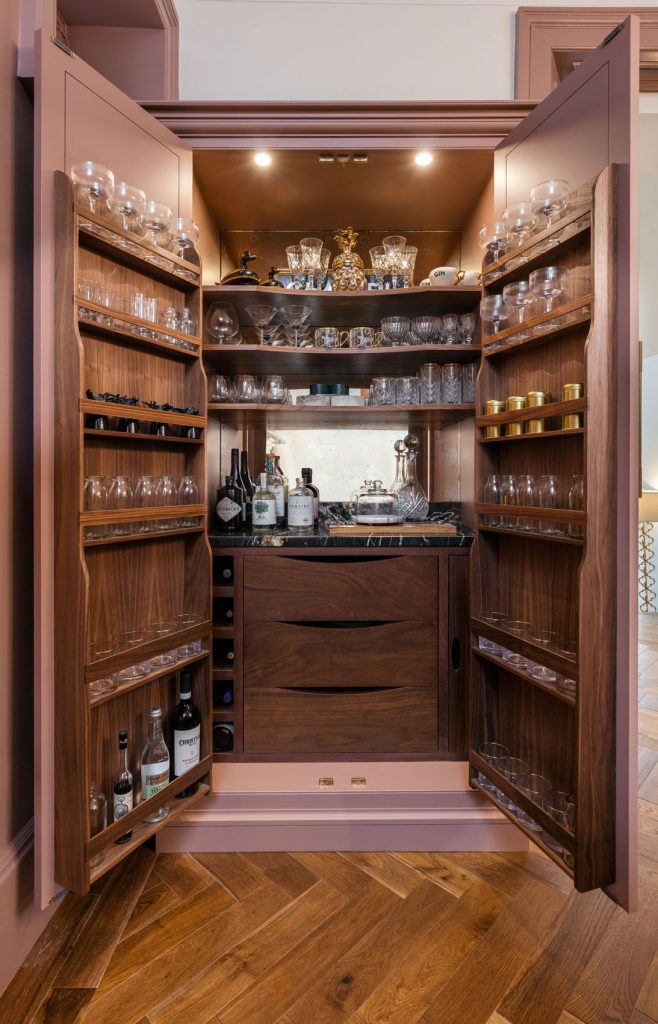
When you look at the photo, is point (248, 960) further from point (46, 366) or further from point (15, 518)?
point (46, 366)

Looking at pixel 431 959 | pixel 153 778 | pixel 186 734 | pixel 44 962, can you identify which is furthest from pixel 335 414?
pixel 44 962

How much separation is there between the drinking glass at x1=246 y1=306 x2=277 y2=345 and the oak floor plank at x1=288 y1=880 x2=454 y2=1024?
1913 millimetres

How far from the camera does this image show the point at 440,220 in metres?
2.11

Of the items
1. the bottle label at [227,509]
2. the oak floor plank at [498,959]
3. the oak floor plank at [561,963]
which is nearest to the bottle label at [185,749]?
the bottle label at [227,509]

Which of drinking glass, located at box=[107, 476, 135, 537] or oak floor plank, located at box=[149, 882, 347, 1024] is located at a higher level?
drinking glass, located at box=[107, 476, 135, 537]

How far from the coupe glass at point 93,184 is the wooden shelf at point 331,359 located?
502 millimetres

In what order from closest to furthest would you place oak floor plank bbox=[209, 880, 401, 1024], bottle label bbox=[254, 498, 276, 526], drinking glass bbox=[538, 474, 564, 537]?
1. oak floor plank bbox=[209, 880, 401, 1024]
2. drinking glass bbox=[538, 474, 564, 537]
3. bottle label bbox=[254, 498, 276, 526]

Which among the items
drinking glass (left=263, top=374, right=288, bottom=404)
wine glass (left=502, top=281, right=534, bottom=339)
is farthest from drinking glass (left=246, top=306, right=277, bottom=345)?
wine glass (left=502, top=281, right=534, bottom=339)

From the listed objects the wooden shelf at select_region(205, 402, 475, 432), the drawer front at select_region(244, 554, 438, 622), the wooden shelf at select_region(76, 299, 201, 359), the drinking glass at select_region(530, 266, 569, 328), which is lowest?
the drawer front at select_region(244, 554, 438, 622)

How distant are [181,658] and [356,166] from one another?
1.77 meters

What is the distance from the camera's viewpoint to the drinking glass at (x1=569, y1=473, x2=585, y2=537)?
125 centimetres

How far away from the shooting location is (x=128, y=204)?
53.5 inches

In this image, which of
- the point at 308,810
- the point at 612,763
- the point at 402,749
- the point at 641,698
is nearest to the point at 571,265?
the point at 612,763

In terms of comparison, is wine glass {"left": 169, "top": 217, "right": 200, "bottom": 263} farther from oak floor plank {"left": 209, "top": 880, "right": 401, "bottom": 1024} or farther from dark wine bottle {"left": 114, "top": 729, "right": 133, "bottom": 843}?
oak floor plank {"left": 209, "top": 880, "right": 401, "bottom": 1024}
